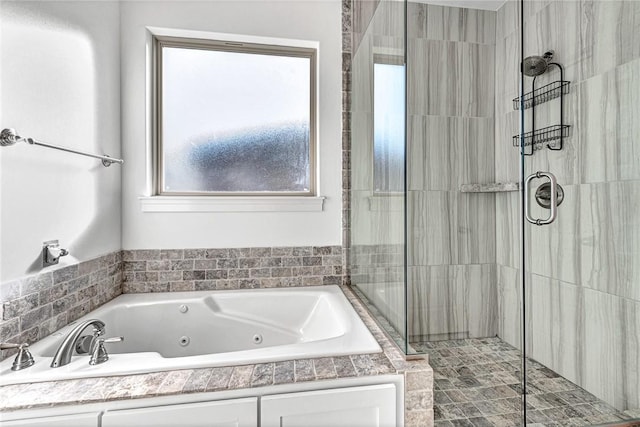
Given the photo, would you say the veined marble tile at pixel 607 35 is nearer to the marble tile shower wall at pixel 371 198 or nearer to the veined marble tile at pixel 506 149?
the veined marble tile at pixel 506 149

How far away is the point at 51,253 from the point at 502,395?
2119 millimetres

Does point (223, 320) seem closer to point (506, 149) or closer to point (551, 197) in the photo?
point (551, 197)

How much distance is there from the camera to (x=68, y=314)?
1.48 m

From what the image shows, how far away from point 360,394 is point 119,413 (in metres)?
0.74

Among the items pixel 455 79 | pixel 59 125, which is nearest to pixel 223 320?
pixel 59 125

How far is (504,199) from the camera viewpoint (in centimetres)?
194

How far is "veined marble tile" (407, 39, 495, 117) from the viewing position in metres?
1.96

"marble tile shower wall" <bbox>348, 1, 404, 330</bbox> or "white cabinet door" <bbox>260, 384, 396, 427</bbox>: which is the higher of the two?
"marble tile shower wall" <bbox>348, 1, 404, 330</bbox>

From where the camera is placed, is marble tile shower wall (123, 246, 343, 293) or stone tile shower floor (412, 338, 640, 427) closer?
stone tile shower floor (412, 338, 640, 427)

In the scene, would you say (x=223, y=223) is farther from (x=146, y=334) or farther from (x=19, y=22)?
(x=19, y=22)

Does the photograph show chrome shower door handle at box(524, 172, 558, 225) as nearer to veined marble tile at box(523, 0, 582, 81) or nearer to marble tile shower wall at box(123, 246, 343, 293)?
veined marble tile at box(523, 0, 582, 81)

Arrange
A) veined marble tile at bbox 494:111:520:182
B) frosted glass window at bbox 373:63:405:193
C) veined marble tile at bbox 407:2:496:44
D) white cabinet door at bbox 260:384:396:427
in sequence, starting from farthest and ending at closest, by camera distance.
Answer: veined marble tile at bbox 407:2:496:44 < veined marble tile at bbox 494:111:520:182 < frosted glass window at bbox 373:63:405:193 < white cabinet door at bbox 260:384:396:427

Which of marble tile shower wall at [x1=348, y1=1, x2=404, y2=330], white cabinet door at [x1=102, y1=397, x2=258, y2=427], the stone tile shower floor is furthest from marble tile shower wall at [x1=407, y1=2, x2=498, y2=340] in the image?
white cabinet door at [x1=102, y1=397, x2=258, y2=427]

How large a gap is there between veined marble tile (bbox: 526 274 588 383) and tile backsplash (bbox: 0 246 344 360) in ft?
3.62
